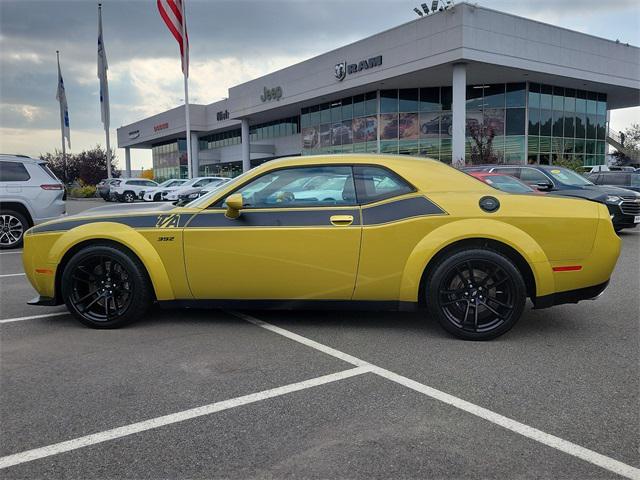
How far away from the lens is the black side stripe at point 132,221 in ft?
15.3

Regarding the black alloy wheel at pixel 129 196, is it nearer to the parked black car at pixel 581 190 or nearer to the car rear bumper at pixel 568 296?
the parked black car at pixel 581 190

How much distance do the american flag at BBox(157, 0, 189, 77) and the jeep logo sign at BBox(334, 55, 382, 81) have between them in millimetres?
10308

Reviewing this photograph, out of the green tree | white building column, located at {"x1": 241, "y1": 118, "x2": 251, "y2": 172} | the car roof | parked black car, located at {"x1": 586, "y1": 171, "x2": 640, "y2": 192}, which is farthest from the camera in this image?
the green tree

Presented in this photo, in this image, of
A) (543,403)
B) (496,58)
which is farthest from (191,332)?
(496,58)

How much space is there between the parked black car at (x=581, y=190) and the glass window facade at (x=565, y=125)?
777 inches

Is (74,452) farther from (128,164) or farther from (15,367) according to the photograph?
(128,164)

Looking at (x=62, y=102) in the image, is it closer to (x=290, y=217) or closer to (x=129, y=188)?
(x=129, y=188)

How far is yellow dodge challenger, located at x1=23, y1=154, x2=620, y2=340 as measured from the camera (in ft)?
14.0

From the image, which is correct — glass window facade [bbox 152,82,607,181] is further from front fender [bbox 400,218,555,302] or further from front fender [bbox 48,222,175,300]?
front fender [bbox 48,222,175,300]

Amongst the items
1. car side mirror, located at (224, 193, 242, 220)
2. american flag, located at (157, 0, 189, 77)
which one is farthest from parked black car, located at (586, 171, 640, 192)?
american flag, located at (157, 0, 189, 77)

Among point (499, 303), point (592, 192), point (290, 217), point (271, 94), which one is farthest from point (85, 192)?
point (499, 303)

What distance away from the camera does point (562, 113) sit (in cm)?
3256

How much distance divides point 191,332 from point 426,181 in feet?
8.19

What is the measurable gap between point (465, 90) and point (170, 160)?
4887cm
